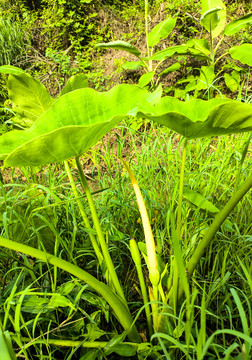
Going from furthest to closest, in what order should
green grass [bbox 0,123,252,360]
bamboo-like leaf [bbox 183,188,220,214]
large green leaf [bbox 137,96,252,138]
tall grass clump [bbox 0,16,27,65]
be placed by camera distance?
tall grass clump [bbox 0,16,27,65] → bamboo-like leaf [bbox 183,188,220,214] → green grass [bbox 0,123,252,360] → large green leaf [bbox 137,96,252,138]

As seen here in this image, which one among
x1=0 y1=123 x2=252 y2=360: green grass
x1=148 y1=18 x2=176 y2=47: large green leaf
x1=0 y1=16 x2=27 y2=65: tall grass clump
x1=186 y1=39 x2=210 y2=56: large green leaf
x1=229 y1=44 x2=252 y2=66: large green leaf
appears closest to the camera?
x1=0 y1=123 x2=252 y2=360: green grass

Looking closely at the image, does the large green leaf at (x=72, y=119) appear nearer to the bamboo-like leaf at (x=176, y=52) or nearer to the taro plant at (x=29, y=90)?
the taro plant at (x=29, y=90)

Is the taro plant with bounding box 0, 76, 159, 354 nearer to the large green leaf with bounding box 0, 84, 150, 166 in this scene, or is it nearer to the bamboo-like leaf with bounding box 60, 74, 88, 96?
the large green leaf with bounding box 0, 84, 150, 166

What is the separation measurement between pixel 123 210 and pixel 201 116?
70cm

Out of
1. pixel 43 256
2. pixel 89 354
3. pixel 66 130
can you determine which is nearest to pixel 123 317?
pixel 89 354

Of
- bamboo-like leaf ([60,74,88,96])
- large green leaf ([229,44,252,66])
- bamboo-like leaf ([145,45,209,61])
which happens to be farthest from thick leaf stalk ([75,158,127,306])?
large green leaf ([229,44,252,66])

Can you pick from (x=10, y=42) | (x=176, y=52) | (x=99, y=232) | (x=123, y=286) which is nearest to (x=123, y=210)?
(x=123, y=286)

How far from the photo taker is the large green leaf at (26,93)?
0.96 meters

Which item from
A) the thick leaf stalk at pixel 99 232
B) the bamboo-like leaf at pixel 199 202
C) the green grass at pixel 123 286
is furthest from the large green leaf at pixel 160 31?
the thick leaf stalk at pixel 99 232

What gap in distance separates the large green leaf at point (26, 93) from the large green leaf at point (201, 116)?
0.57m

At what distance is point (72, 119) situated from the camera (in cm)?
63

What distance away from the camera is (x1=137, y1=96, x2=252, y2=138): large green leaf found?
53 cm

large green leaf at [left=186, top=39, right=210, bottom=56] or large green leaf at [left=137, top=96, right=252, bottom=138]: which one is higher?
large green leaf at [left=186, top=39, right=210, bottom=56]

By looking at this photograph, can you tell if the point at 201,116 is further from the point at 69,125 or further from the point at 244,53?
the point at 244,53
